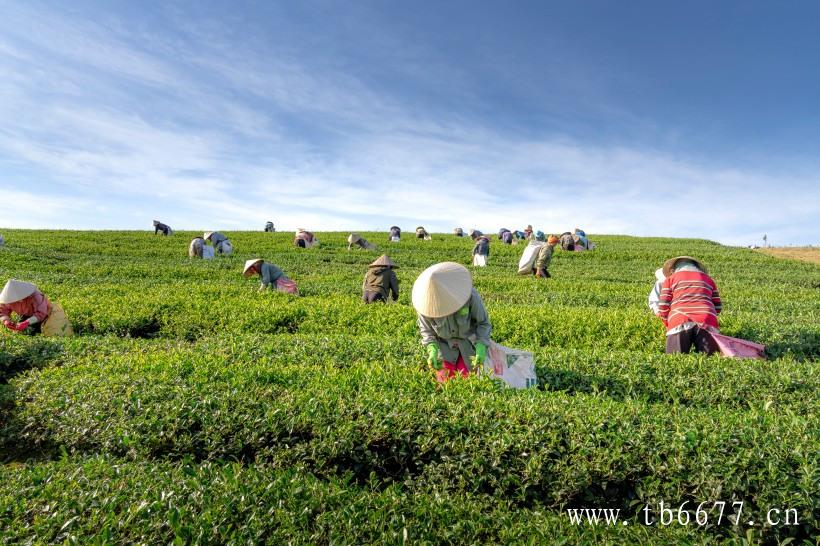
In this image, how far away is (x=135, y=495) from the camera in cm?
321

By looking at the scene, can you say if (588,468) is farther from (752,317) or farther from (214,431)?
(752,317)

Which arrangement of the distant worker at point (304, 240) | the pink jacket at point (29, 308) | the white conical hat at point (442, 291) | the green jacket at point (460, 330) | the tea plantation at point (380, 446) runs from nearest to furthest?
the tea plantation at point (380, 446) → the white conical hat at point (442, 291) → the green jacket at point (460, 330) → the pink jacket at point (29, 308) → the distant worker at point (304, 240)

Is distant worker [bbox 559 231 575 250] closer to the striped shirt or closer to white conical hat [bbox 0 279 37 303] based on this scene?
the striped shirt

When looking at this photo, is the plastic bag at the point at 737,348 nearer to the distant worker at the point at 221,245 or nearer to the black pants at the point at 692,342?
the black pants at the point at 692,342

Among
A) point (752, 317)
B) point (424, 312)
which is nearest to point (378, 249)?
point (752, 317)

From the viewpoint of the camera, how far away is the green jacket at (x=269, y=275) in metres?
12.1

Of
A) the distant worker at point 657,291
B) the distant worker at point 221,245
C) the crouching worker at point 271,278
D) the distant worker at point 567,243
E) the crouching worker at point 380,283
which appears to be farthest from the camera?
the distant worker at point 567,243

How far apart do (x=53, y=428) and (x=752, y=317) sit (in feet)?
37.0

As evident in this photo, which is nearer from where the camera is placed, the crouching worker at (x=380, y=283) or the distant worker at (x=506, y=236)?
the crouching worker at (x=380, y=283)

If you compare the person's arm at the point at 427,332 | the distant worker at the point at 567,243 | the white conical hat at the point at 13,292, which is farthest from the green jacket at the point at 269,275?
the distant worker at the point at 567,243

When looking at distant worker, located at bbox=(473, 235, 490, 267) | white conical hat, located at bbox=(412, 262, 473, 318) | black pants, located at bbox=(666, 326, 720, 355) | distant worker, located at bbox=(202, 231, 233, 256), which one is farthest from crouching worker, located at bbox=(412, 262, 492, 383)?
distant worker, located at bbox=(202, 231, 233, 256)

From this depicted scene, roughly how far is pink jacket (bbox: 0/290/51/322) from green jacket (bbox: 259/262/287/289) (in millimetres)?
4766

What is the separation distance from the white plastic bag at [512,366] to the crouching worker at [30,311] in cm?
788

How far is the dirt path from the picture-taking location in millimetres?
32875
